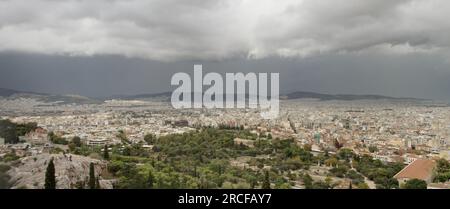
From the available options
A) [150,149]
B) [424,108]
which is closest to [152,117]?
[150,149]

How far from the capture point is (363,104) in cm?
1725

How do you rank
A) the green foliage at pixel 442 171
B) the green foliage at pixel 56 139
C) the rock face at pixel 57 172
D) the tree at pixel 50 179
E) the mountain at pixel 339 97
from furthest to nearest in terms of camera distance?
the mountain at pixel 339 97, the green foliage at pixel 56 139, the green foliage at pixel 442 171, the rock face at pixel 57 172, the tree at pixel 50 179

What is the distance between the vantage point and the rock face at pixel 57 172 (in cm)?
561

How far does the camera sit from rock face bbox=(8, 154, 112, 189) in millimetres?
5613

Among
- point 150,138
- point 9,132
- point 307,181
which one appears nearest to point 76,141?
point 9,132

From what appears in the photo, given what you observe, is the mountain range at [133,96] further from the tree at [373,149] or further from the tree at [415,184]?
the tree at [415,184]

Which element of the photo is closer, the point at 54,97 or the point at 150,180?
the point at 150,180

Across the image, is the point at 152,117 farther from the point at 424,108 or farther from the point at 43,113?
the point at 424,108

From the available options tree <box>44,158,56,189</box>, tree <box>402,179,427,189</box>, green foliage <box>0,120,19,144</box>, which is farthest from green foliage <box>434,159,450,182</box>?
green foliage <box>0,120,19,144</box>

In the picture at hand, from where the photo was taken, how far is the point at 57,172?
20.0 ft

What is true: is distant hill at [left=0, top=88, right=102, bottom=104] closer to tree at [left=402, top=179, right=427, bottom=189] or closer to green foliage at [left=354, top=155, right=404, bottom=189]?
green foliage at [left=354, top=155, right=404, bottom=189]

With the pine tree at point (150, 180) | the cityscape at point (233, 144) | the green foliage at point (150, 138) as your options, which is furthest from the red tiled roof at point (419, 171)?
the green foliage at point (150, 138)

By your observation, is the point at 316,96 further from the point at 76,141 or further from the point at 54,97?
the point at 54,97

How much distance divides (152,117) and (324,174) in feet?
25.2
